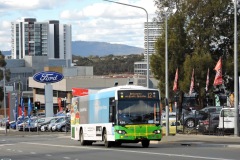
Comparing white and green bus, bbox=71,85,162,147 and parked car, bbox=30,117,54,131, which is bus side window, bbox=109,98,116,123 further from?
parked car, bbox=30,117,54,131

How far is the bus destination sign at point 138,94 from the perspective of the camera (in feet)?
105

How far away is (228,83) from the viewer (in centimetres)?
6041

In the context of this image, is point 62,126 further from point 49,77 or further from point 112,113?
point 112,113

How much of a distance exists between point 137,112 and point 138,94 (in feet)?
2.94

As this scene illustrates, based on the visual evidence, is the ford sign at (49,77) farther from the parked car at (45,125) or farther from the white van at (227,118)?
the white van at (227,118)

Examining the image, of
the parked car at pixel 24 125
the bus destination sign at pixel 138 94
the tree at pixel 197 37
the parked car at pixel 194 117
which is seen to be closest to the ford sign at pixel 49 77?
the parked car at pixel 24 125

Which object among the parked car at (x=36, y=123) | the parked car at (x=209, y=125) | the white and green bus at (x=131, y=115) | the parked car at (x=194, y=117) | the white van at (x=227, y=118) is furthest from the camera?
the parked car at (x=36, y=123)

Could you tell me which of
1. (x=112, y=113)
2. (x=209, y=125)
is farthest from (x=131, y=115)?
(x=209, y=125)

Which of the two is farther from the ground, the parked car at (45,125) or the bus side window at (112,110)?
the bus side window at (112,110)

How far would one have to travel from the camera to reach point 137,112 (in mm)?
→ 32125

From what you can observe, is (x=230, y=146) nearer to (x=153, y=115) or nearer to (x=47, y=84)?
(x=153, y=115)

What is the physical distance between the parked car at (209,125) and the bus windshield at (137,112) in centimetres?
1226

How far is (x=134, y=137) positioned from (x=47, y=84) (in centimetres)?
4540

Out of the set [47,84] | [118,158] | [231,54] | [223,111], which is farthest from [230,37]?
[118,158]
